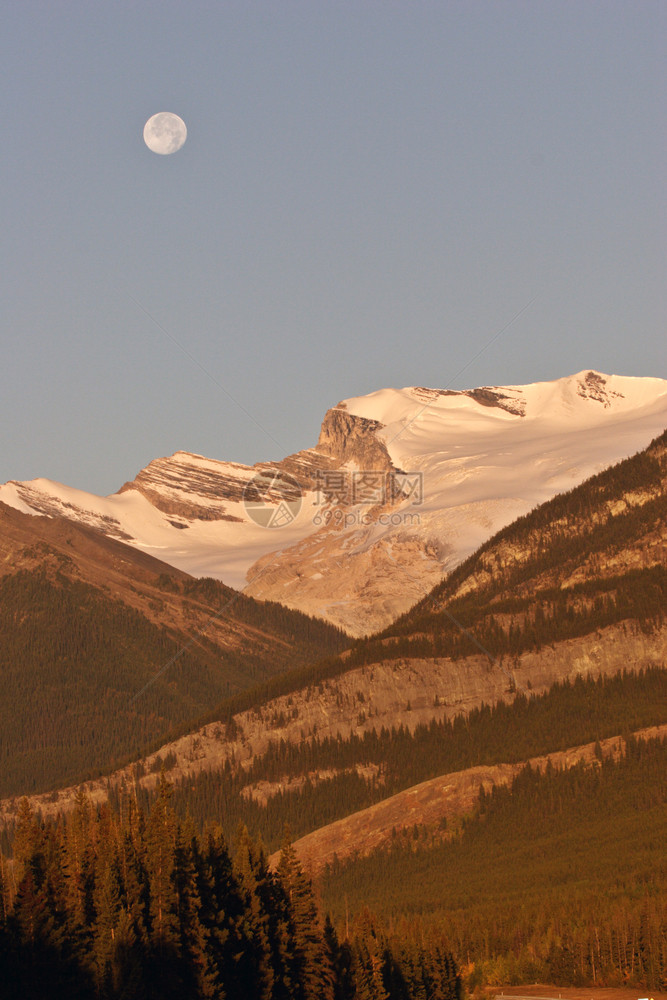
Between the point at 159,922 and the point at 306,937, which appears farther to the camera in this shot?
the point at 306,937

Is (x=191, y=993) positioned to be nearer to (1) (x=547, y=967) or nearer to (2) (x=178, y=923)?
(2) (x=178, y=923)

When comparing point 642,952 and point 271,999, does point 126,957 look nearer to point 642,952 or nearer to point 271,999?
point 271,999

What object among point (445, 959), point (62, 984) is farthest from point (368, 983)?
point (62, 984)

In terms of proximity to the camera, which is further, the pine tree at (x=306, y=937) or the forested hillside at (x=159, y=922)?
the pine tree at (x=306, y=937)

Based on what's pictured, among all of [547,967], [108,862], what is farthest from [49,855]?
[547,967]

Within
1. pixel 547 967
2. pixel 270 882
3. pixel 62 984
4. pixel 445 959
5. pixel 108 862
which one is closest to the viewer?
pixel 62 984

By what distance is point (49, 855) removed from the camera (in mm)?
130500

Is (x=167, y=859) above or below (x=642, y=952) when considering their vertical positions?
above

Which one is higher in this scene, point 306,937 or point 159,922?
point 159,922

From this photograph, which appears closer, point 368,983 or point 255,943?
point 255,943

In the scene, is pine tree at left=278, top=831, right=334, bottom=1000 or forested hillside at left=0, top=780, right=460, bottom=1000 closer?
forested hillside at left=0, top=780, right=460, bottom=1000

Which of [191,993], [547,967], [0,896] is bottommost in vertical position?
[547,967]

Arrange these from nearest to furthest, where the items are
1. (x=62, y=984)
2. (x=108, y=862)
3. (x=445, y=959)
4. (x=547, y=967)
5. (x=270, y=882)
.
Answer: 1. (x=62, y=984)
2. (x=108, y=862)
3. (x=270, y=882)
4. (x=445, y=959)
5. (x=547, y=967)

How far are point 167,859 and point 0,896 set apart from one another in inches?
516
